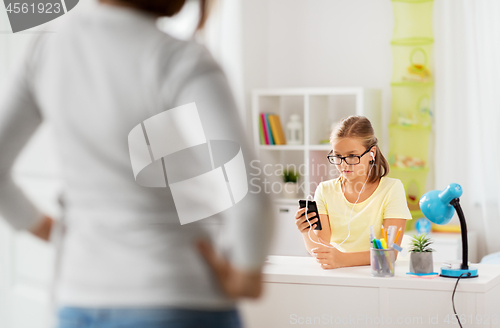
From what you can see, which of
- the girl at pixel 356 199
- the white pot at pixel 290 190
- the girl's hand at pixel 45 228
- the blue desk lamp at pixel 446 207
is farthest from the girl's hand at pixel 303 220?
the white pot at pixel 290 190

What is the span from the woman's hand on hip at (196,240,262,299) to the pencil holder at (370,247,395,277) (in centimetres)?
121

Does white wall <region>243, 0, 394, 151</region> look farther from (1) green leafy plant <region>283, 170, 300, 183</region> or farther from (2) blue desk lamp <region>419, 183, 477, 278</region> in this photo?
(2) blue desk lamp <region>419, 183, 477, 278</region>

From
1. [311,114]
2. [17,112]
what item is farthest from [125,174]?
[311,114]

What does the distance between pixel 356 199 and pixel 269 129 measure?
168 centimetres

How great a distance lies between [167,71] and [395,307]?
1.35 metres

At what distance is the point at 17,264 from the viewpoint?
0.62 m

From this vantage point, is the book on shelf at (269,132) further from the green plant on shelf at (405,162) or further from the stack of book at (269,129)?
the green plant on shelf at (405,162)

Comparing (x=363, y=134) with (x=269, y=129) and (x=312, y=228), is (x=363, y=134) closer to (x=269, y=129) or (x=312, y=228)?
(x=312, y=228)

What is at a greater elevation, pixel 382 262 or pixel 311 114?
pixel 311 114

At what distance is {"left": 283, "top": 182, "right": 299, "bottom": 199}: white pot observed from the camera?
142 inches

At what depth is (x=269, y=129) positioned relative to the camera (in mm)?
3643

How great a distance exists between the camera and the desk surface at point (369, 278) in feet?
5.16

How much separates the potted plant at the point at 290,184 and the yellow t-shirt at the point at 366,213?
154cm

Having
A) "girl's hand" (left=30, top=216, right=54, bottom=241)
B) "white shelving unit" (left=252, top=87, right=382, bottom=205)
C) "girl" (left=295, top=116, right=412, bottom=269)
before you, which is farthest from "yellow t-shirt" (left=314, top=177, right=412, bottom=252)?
"girl's hand" (left=30, top=216, right=54, bottom=241)
